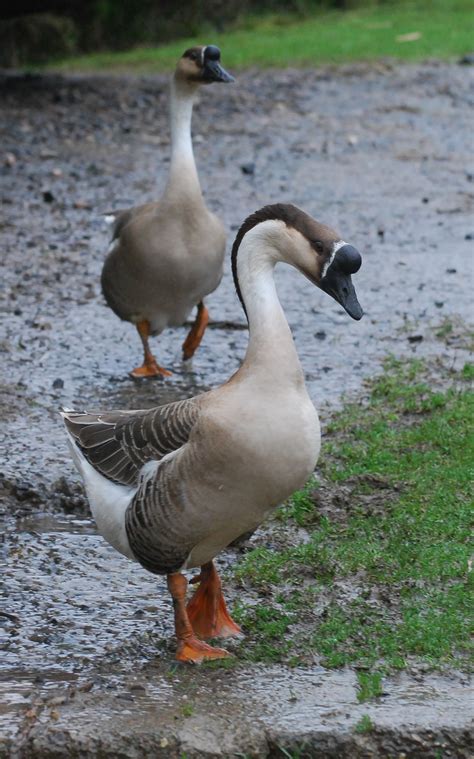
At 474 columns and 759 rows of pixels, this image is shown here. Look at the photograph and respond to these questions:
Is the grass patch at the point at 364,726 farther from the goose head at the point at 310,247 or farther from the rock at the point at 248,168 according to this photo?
the rock at the point at 248,168

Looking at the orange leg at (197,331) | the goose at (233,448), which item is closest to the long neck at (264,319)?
the goose at (233,448)

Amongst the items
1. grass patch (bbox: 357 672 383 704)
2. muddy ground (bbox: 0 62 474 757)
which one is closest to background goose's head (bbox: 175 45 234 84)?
muddy ground (bbox: 0 62 474 757)

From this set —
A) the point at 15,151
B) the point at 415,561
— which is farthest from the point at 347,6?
the point at 415,561

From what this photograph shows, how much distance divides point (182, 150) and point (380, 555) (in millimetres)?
2754

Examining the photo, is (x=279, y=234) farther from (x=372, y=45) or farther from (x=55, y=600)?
(x=372, y=45)

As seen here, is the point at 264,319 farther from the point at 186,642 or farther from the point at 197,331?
the point at 197,331

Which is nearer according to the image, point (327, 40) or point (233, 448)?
point (233, 448)

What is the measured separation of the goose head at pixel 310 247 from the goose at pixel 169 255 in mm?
2395

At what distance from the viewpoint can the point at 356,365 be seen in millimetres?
6758

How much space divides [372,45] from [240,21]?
427 centimetres

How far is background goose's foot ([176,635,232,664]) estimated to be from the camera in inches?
152

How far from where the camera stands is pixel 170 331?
25.1 ft

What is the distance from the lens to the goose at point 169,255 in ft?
20.6

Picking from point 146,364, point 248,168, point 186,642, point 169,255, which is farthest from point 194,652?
point 248,168
